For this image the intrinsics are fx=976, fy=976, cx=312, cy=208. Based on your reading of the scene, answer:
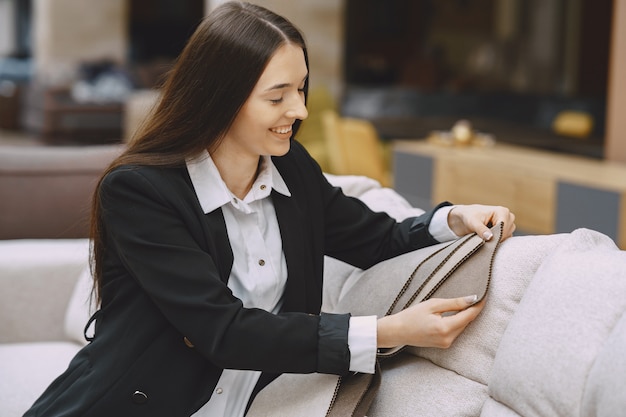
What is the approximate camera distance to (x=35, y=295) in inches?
127

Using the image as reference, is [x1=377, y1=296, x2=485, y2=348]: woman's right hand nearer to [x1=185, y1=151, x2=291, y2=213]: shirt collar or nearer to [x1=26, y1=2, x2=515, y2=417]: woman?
[x1=26, y1=2, x2=515, y2=417]: woman

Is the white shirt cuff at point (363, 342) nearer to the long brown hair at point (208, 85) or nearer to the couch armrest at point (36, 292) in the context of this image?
the long brown hair at point (208, 85)

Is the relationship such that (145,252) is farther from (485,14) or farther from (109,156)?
(485,14)

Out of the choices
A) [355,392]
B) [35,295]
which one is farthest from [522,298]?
[35,295]

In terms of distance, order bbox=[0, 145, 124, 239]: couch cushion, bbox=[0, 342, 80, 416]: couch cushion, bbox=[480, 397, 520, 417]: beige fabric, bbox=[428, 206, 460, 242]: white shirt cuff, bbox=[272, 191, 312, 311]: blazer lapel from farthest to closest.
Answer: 1. bbox=[0, 145, 124, 239]: couch cushion
2. bbox=[0, 342, 80, 416]: couch cushion
3. bbox=[428, 206, 460, 242]: white shirt cuff
4. bbox=[272, 191, 312, 311]: blazer lapel
5. bbox=[480, 397, 520, 417]: beige fabric

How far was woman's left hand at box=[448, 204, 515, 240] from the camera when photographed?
200 cm

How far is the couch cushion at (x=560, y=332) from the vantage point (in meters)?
1.55

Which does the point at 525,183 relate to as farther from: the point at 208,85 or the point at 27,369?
the point at 208,85

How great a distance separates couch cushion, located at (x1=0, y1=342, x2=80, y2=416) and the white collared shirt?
75 cm

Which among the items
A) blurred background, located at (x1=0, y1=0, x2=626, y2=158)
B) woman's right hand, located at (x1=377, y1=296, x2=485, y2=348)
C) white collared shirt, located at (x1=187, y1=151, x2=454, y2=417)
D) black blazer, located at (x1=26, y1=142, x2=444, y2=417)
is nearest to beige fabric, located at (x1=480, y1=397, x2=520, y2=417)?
woman's right hand, located at (x1=377, y1=296, x2=485, y2=348)

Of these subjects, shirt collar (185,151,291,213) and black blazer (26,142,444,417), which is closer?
black blazer (26,142,444,417)

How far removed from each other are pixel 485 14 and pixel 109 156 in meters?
12.0

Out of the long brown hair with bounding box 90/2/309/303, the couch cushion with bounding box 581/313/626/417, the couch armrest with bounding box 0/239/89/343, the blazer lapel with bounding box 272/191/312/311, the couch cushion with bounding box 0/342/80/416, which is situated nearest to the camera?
the couch cushion with bounding box 581/313/626/417

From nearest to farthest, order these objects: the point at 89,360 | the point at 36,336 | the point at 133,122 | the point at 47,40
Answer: the point at 89,360 → the point at 36,336 → the point at 133,122 → the point at 47,40
